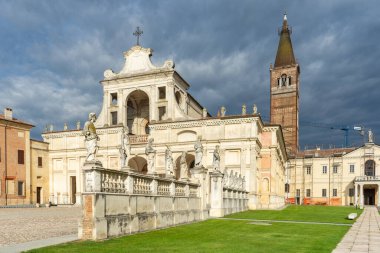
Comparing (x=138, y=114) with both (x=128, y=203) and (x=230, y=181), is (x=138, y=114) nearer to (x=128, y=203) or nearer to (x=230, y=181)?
(x=230, y=181)

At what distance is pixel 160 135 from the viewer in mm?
42688

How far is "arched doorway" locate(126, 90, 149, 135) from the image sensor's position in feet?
167

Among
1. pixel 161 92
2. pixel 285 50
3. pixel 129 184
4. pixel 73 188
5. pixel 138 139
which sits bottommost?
pixel 73 188

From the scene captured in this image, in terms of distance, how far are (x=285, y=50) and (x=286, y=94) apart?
41.0 ft

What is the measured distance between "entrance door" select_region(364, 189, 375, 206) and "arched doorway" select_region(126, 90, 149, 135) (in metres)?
49.1

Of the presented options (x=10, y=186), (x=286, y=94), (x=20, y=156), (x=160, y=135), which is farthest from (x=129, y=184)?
(x=286, y=94)

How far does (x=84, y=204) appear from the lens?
33.3ft

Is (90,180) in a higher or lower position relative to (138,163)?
higher

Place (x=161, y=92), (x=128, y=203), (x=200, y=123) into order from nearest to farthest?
(x=128, y=203), (x=200, y=123), (x=161, y=92)

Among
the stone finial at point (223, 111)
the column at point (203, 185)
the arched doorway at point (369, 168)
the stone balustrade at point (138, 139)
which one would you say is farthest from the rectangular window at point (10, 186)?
the arched doorway at point (369, 168)

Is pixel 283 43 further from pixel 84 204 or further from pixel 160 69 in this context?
pixel 84 204

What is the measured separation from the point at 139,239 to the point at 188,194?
782cm

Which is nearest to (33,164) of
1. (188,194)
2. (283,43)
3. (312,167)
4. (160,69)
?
(160,69)

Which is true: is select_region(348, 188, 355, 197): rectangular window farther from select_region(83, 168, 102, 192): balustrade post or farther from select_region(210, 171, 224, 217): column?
select_region(83, 168, 102, 192): balustrade post
